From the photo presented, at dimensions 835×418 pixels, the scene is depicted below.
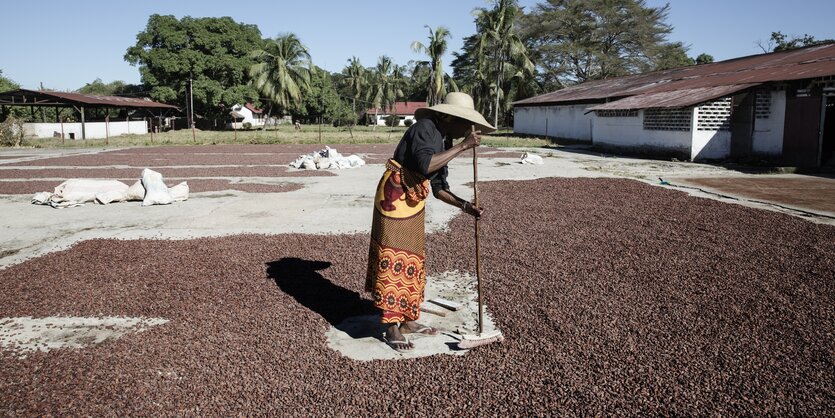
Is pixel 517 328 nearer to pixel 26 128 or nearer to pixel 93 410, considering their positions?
pixel 93 410

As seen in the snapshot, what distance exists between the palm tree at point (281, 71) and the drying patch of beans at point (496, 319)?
41.8 metres

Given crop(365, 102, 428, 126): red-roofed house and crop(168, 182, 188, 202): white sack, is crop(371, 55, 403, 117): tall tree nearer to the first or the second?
crop(365, 102, 428, 126): red-roofed house

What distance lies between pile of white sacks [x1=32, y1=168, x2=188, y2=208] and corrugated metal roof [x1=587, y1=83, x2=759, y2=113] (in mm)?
15826

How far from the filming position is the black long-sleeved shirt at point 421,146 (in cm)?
341

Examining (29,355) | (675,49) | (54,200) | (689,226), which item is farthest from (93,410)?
(675,49)

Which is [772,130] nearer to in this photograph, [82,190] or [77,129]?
[82,190]

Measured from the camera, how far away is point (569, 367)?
10.9 ft

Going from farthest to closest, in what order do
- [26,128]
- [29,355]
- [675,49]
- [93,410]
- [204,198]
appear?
[675,49] → [26,128] → [204,198] → [29,355] → [93,410]

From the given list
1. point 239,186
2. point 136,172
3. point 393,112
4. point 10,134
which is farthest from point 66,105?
point 393,112

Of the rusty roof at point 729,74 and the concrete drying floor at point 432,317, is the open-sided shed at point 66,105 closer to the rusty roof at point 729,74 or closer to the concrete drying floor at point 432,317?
the rusty roof at point 729,74

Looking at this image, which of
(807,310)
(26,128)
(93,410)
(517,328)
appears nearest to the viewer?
(93,410)

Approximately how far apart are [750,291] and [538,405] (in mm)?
2892

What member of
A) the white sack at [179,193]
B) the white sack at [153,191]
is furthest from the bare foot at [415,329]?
the white sack at [179,193]

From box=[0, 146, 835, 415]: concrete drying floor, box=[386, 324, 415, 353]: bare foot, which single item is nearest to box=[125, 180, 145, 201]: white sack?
box=[0, 146, 835, 415]: concrete drying floor
